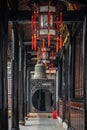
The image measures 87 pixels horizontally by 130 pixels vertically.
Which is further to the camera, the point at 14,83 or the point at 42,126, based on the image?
the point at 42,126

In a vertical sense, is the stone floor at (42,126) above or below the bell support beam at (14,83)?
below

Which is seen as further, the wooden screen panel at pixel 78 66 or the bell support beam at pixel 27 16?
the wooden screen panel at pixel 78 66

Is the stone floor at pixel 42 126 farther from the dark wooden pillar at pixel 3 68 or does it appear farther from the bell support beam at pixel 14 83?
the dark wooden pillar at pixel 3 68

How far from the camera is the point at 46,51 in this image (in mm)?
→ 20031

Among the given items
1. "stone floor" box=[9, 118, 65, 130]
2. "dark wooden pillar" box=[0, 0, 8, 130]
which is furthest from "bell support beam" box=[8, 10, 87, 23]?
"stone floor" box=[9, 118, 65, 130]

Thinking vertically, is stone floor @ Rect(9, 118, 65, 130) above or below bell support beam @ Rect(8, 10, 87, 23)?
below

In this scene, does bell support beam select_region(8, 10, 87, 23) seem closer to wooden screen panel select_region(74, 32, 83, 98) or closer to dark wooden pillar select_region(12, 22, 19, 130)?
wooden screen panel select_region(74, 32, 83, 98)

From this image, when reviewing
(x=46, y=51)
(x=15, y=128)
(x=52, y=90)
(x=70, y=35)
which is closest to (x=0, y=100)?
(x=15, y=128)

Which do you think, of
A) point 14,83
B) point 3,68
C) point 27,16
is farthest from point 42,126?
point 3,68

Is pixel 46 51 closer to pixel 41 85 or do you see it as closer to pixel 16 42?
pixel 16 42

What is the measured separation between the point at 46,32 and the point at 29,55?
17535 millimetres

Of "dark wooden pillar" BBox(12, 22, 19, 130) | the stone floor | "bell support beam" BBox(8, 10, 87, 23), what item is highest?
"bell support beam" BBox(8, 10, 87, 23)

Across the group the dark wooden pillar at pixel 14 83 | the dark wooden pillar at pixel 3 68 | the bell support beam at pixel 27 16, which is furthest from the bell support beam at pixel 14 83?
the dark wooden pillar at pixel 3 68

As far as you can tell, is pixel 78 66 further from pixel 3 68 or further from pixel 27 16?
pixel 3 68
